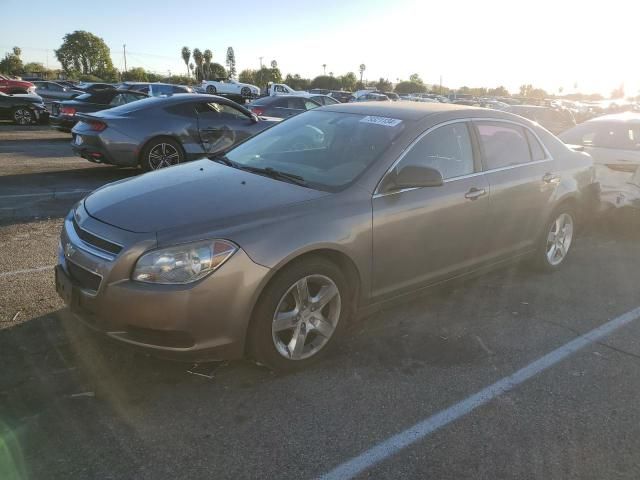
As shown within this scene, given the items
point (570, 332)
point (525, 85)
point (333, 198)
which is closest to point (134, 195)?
point (333, 198)

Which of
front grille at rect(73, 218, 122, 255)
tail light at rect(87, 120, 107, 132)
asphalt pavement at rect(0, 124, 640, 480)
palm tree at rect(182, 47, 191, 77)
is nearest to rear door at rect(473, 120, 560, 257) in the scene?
asphalt pavement at rect(0, 124, 640, 480)

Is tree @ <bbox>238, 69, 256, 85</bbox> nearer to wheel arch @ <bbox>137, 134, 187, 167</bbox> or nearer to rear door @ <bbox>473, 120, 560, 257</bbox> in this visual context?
wheel arch @ <bbox>137, 134, 187, 167</bbox>

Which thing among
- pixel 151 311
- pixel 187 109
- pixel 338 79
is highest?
pixel 338 79

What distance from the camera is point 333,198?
3.35 m

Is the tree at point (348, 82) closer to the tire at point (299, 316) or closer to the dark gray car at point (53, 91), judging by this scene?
the dark gray car at point (53, 91)

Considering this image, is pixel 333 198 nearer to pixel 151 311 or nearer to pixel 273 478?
pixel 151 311

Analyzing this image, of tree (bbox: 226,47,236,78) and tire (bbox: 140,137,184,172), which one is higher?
tree (bbox: 226,47,236,78)

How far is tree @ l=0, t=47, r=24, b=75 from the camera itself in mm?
85312

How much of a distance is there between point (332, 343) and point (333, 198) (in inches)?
37.5

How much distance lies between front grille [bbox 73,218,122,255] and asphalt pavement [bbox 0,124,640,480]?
0.78 m

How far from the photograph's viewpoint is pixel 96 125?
28.3ft

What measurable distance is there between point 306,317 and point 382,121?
66.0 inches

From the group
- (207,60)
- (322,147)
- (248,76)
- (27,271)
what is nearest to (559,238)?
(322,147)

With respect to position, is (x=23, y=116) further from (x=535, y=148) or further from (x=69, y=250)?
(x=535, y=148)
